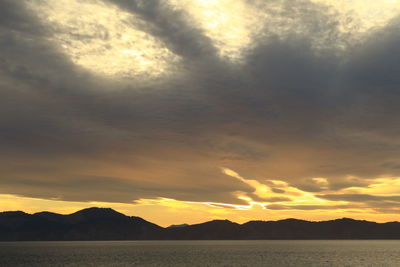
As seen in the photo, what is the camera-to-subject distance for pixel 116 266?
157 metres

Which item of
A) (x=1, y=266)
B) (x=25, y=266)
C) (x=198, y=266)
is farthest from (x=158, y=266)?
(x=1, y=266)

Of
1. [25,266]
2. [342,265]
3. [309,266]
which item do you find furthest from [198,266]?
[25,266]

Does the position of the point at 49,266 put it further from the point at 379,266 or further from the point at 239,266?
the point at 379,266

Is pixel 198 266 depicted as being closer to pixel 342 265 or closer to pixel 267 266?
pixel 267 266

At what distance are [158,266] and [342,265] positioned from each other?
2877 inches

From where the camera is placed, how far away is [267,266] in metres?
155

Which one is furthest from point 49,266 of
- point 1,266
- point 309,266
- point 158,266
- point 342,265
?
point 342,265

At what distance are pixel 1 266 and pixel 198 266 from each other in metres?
79.2

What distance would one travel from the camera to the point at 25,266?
162 metres

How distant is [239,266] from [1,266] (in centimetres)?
9516

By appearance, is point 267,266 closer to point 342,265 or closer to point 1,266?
point 342,265

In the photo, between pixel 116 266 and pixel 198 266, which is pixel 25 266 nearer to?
pixel 116 266

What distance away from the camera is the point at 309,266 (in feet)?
506

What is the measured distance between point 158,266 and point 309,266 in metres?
58.4
